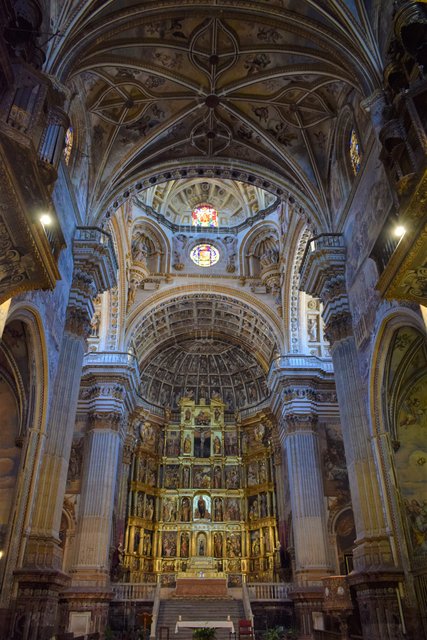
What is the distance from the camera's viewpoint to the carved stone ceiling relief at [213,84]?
576 inches

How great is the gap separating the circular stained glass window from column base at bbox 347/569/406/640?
21287 millimetres

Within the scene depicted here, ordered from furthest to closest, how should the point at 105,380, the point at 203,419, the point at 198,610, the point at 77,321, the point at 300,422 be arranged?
the point at 203,419, the point at 105,380, the point at 300,422, the point at 198,610, the point at 77,321

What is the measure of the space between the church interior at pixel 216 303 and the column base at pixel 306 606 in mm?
91

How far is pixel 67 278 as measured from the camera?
1564 centimetres

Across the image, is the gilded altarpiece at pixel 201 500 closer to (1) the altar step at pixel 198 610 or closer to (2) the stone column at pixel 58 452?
(1) the altar step at pixel 198 610

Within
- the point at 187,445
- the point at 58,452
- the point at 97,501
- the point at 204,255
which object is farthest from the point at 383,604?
the point at 187,445

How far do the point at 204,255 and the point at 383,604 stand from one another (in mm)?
22454

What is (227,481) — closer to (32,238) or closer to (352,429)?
(352,429)

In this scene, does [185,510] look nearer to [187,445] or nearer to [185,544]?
[185,544]

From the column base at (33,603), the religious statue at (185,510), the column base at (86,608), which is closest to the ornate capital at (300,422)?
the religious statue at (185,510)

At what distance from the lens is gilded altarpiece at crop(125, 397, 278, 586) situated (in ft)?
98.3

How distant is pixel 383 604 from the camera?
38.9ft

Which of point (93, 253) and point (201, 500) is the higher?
point (93, 253)


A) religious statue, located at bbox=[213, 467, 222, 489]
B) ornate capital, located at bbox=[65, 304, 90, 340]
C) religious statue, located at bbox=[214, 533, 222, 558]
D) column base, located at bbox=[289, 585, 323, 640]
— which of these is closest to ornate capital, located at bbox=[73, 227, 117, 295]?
ornate capital, located at bbox=[65, 304, 90, 340]
